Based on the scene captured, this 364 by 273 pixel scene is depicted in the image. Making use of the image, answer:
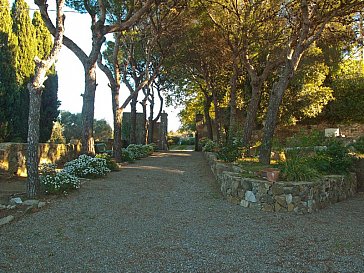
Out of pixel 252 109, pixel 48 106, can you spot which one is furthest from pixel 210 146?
pixel 48 106

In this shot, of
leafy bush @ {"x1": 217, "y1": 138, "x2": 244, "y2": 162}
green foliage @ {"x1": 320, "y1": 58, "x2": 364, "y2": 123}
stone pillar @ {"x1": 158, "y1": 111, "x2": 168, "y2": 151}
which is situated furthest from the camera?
stone pillar @ {"x1": 158, "y1": 111, "x2": 168, "y2": 151}

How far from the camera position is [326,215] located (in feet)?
16.3

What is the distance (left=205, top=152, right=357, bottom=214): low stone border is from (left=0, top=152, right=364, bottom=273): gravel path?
20cm

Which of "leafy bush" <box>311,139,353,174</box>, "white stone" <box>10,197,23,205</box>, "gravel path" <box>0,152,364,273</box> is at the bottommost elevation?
"gravel path" <box>0,152,364,273</box>

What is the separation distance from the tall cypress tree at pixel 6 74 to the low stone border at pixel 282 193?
902 centimetres

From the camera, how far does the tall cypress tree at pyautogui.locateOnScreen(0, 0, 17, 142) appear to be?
37.3ft

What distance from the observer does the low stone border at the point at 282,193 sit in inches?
198

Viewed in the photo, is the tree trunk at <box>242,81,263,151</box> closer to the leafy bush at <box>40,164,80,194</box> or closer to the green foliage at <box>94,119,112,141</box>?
the leafy bush at <box>40,164,80,194</box>

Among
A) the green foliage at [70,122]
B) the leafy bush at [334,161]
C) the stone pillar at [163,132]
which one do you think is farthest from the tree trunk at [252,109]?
the green foliage at [70,122]

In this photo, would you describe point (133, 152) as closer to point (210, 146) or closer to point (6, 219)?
point (210, 146)

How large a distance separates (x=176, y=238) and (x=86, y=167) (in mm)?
4776

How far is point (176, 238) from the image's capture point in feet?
12.3

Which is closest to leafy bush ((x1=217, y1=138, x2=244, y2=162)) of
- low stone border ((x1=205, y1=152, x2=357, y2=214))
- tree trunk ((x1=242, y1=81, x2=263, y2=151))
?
tree trunk ((x1=242, y1=81, x2=263, y2=151))

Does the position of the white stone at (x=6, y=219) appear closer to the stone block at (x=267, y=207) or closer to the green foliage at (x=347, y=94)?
the stone block at (x=267, y=207)
